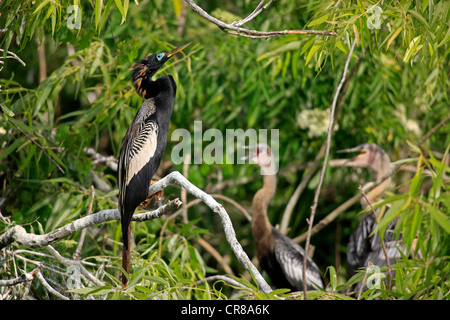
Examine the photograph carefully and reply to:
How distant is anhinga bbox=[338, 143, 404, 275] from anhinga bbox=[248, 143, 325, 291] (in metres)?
0.31

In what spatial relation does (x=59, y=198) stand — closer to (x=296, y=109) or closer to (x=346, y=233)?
(x=296, y=109)

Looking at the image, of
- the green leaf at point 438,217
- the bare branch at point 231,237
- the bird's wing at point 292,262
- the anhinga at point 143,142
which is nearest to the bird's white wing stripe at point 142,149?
the anhinga at point 143,142

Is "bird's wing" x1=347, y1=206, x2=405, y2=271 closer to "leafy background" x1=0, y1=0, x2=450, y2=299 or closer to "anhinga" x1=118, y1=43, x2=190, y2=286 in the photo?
"leafy background" x1=0, y1=0, x2=450, y2=299

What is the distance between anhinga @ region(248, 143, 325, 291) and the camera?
380 cm

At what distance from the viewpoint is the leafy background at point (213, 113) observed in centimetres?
202

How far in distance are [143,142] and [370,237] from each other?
2044mm

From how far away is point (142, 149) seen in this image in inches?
91.2

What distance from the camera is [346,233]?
15.7ft

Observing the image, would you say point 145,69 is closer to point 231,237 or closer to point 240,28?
point 240,28

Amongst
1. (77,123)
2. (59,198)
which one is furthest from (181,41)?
(59,198)

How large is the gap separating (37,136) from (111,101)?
0.49 m

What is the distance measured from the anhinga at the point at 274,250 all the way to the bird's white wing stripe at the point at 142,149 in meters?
1.69

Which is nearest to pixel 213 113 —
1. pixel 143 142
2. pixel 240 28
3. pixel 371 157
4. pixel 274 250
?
pixel 274 250

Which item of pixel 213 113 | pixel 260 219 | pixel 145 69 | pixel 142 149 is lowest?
pixel 260 219
